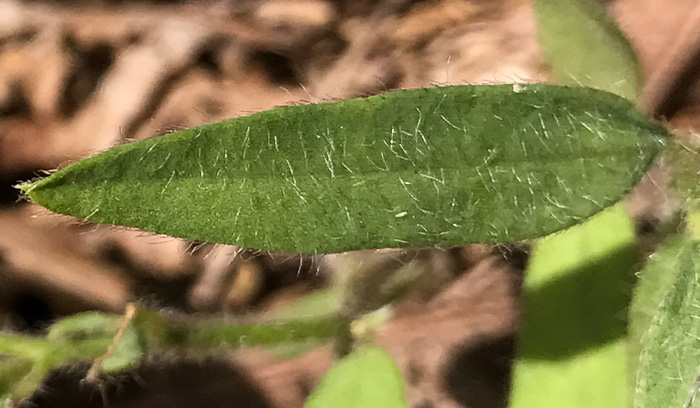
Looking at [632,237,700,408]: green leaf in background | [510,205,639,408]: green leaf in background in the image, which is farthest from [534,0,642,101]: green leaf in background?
[632,237,700,408]: green leaf in background

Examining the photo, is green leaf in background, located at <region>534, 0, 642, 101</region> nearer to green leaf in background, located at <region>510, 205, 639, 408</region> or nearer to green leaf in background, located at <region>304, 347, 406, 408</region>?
green leaf in background, located at <region>510, 205, 639, 408</region>

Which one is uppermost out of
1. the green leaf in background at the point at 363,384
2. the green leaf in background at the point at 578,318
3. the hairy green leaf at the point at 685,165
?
the hairy green leaf at the point at 685,165

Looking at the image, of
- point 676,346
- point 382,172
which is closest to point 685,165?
point 676,346

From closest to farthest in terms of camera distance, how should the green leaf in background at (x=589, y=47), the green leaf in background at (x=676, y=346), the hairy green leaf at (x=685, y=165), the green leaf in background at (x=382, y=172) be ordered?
the green leaf in background at (x=382, y=172), the green leaf in background at (x=676, y=346), the hairy green leaf at (x=685, y=165), the green leaf in background at (x=589, y=47)

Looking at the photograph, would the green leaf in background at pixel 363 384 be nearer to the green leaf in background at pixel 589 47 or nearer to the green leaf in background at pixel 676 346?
the green leaf in background at pixel 676 346

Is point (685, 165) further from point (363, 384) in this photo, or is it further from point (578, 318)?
point (363, 384)

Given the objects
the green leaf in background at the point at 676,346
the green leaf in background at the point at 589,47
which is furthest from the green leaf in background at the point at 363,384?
the green leaf in background at the point at 589,47

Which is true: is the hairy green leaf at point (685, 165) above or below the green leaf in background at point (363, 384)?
above

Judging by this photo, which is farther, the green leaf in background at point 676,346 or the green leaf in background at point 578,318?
the green leaf in background at point 578,318
